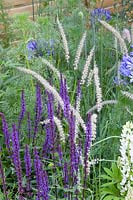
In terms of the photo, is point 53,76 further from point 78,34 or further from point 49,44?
point 78,34

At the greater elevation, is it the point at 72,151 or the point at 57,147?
the point at 72,151

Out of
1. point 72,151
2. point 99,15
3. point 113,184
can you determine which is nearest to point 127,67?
point 113,184

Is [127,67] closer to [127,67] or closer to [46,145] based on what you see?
[127,67]

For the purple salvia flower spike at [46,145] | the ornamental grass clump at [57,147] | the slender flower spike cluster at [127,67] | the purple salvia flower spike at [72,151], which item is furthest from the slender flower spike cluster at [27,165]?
the slender flower spike cluster at [127,67]

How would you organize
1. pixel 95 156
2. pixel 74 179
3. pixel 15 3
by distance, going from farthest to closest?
pixel 15 3
pixel 95 156
pixel 74 179

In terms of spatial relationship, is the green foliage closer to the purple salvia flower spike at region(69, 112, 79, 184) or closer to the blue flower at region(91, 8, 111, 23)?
the purple salvia flower spike at region(69, 112, 79, 184)

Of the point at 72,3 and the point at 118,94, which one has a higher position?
the point at 72,3

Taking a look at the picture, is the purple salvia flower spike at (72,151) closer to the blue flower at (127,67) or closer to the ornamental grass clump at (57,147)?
the ornamental grass clump at (57,147)

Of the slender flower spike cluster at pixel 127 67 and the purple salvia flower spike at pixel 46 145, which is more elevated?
the slender flower spike cluster at pixel 127 67

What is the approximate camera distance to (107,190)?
8.22ft

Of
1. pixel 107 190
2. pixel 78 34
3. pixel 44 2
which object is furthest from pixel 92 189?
pixel 44 2

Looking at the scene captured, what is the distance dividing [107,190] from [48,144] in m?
0.42

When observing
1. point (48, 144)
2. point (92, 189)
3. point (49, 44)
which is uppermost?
point (49, 44)

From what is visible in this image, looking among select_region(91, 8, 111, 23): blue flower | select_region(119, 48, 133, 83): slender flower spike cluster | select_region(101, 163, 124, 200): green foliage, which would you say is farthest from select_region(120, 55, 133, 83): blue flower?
select_region(91, 8, 111, 23): blue flower
